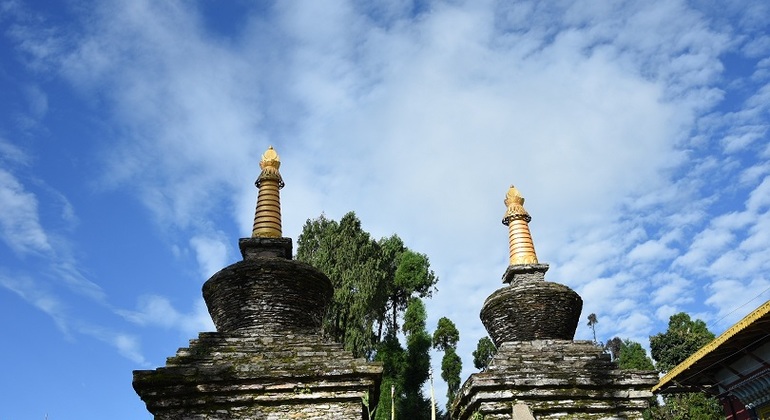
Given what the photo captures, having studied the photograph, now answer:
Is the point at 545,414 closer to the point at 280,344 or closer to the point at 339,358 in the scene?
the point at 339,358

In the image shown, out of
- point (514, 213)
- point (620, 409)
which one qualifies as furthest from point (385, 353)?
point (620, 409)

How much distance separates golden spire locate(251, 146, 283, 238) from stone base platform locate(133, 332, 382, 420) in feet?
11.9

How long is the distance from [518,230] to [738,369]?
23.8 ft

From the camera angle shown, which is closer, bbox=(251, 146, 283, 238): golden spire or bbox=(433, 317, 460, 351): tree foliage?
bbox=(251, 146, 283, 238): golden spire

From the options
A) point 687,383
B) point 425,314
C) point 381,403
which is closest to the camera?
point 687,383

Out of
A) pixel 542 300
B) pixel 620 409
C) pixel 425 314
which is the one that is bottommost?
pixel 620 409

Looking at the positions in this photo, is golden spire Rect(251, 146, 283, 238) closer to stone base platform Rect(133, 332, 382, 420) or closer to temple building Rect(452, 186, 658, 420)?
stone base platform Rect(133, 332, 382, 420)

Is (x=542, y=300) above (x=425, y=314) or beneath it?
beneath

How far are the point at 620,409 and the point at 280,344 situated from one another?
19.8 feet

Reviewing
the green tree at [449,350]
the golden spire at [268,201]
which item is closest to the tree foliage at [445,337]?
the green tree at [449,350]

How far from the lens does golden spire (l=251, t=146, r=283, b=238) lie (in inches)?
537

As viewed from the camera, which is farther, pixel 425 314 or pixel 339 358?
pixel 425 314

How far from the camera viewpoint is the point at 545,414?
10.9 metres

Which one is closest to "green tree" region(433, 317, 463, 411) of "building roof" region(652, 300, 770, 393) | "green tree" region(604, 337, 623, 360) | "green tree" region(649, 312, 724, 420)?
"green tree" region(649, 312, 724, 420)
